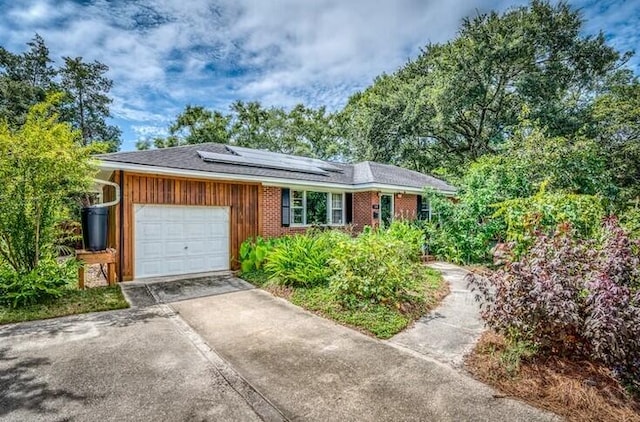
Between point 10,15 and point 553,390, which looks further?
point 10,15

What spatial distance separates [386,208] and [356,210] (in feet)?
4.72

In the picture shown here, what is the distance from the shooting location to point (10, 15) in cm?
725

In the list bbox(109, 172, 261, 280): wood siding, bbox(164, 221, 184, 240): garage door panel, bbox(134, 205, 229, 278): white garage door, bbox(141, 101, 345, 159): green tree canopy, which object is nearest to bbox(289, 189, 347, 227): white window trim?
bbox(109, 172, 261, 280): wood siding

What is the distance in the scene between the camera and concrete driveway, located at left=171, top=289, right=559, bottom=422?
9.73 ft

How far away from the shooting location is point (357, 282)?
6.09 meters

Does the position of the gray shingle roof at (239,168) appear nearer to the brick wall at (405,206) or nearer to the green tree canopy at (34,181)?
the brick wall at (405,206)

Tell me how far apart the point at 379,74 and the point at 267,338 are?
26.9 m

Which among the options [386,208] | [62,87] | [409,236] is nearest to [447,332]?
[409,236]

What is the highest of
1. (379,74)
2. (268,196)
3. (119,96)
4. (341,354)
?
(379,74)

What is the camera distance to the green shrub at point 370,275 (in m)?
5.98

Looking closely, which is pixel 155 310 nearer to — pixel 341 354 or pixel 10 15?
pixel 341 354

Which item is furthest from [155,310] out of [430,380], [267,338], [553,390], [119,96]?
[119,96]

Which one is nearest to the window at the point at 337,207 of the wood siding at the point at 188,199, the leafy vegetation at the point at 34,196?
the wood siding at the point at 188,199

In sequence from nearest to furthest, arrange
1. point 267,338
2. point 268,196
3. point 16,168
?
point 267,338 → point 16,168 → point 268,196
